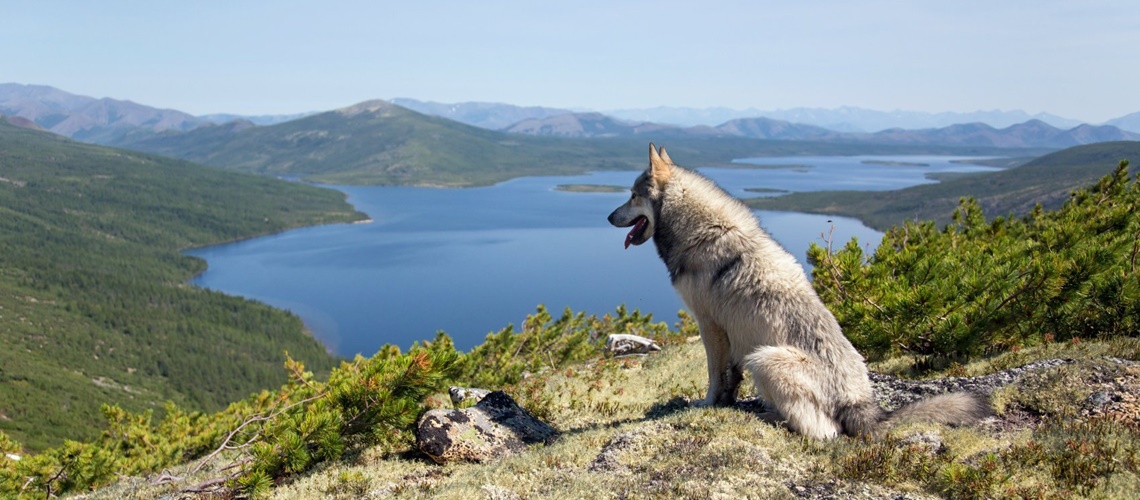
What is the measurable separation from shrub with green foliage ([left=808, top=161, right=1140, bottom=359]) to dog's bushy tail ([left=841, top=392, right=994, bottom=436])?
7.88ft

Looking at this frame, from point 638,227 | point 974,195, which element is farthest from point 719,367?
point 974,195

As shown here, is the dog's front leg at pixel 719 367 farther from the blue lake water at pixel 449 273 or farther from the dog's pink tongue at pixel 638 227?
the blue lake water at pixel 449 273

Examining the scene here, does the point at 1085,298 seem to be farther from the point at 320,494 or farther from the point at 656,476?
the point at 320,494

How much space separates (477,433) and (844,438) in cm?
346

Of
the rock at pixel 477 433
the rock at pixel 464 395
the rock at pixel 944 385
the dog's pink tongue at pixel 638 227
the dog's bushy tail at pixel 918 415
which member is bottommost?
the rock at pixel 464 395

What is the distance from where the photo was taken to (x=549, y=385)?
11.6m

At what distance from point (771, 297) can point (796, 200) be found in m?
193

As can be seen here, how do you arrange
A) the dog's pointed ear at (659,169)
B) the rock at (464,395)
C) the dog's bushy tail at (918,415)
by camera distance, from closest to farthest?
the dog's bushy tail at (918,415), the dog's pointed ear at (659,169), the rock at (464,395)

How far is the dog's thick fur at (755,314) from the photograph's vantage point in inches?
220

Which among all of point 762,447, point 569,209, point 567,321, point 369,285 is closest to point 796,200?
point 569,209

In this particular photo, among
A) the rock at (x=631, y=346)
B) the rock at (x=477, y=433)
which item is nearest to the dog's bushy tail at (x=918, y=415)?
the rock at (x=477, y=433)

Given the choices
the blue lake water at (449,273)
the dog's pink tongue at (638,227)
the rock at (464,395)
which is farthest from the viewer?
Result: the blue lake water at (449,273)

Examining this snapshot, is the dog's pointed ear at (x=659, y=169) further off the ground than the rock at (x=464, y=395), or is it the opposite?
the dog's pointed ear at (x=659, y=169)

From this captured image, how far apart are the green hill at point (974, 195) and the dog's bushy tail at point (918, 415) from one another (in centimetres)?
15255
